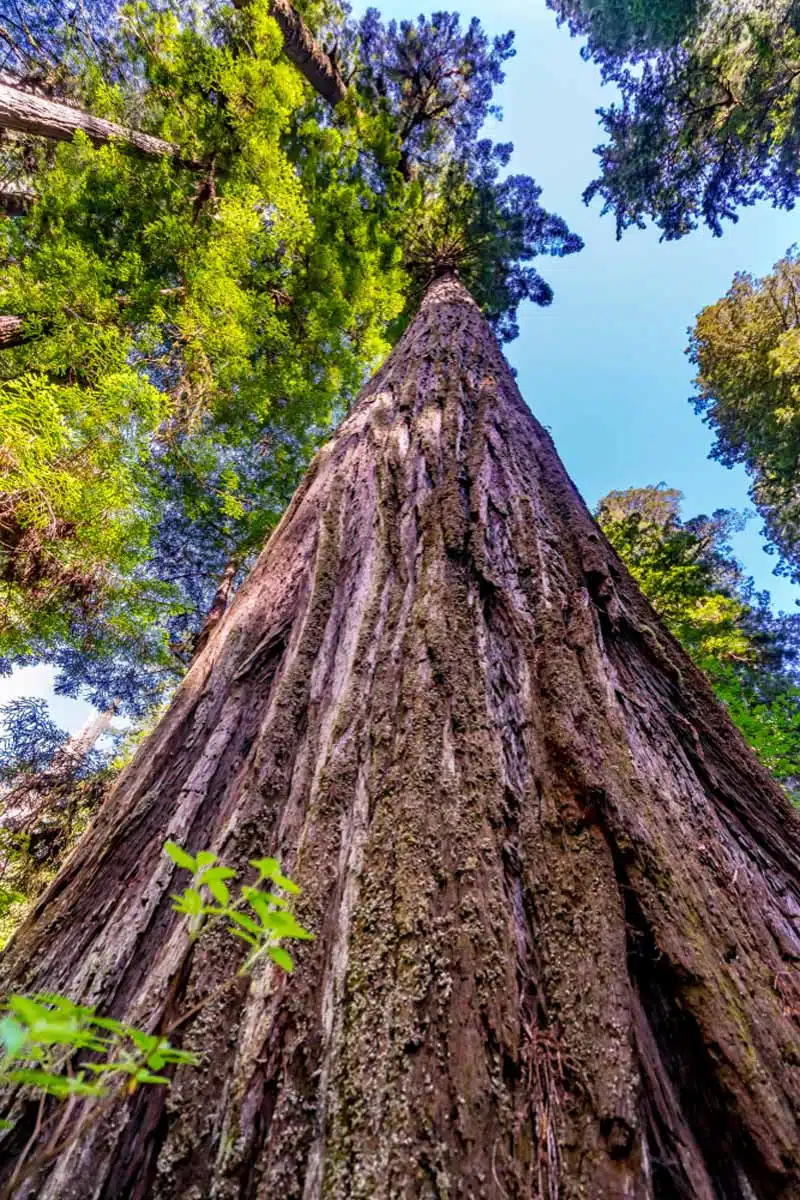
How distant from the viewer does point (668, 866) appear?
1010mm

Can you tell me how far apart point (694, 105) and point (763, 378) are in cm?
459

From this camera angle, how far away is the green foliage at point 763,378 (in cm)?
956

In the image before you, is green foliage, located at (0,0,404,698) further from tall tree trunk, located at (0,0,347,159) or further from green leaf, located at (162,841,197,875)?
green leaf, located at (162,841,197,875)

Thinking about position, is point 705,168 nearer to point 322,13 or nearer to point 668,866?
point 322,13

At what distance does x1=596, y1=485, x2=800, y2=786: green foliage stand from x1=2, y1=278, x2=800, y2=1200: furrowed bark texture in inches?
162

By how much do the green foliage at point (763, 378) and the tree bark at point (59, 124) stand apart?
31.3ft

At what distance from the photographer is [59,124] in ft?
15.2

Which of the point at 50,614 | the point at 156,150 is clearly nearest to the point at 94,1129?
the point at 50,614

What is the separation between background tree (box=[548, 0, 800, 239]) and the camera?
7.61 meters

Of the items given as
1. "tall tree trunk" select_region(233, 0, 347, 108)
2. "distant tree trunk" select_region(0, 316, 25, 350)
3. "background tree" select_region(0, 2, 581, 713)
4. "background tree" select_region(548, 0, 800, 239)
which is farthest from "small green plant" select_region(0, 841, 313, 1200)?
"background tree" select_region(548, 0, 800, 239)

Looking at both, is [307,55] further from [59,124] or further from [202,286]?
[202,286]

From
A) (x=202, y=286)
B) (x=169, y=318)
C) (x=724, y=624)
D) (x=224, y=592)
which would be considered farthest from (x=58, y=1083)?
(x=724, y=624)

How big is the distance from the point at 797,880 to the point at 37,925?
179 cm

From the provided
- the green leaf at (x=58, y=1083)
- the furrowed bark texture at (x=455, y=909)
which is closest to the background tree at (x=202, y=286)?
the furrowed bark texture at (x=455, y=909)
